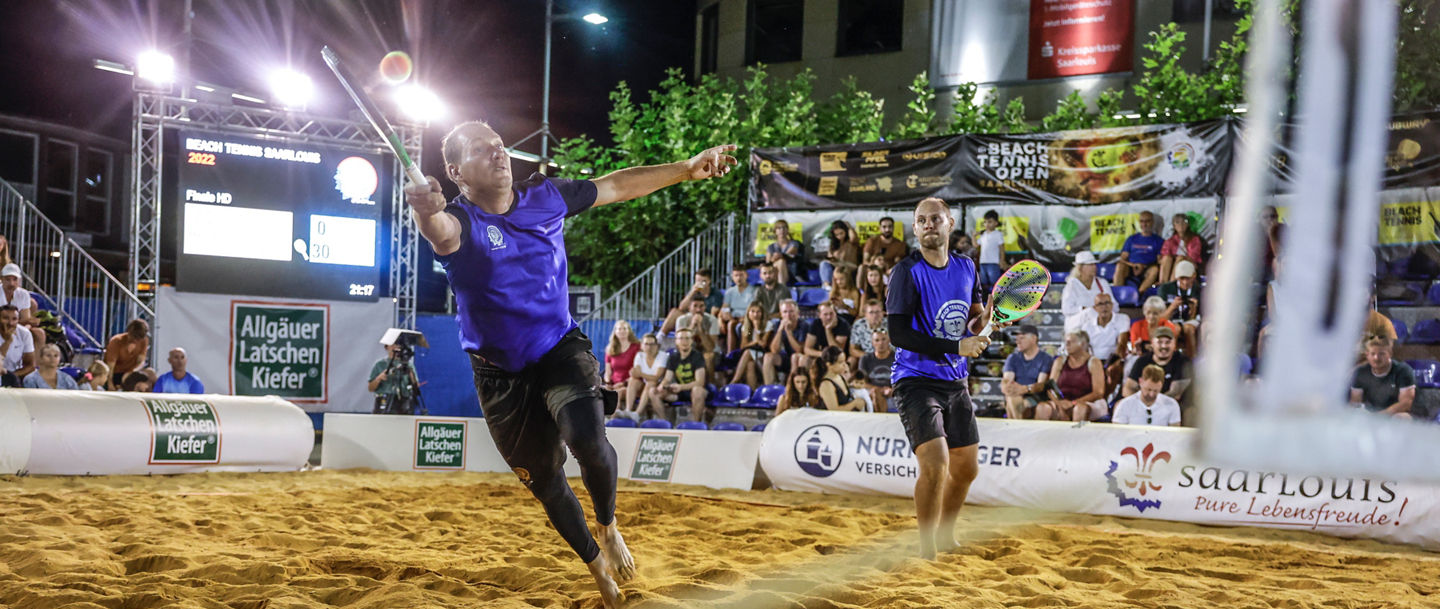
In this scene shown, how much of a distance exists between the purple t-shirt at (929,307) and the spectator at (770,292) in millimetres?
8334

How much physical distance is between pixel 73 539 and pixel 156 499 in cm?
258

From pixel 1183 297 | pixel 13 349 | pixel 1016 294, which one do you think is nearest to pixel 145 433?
pixel 13 349

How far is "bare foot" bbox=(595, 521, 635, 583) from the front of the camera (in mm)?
4812

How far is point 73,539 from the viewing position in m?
6.01

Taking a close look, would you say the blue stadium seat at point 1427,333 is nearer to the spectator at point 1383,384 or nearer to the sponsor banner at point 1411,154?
the sponsor banner at point 1411,154

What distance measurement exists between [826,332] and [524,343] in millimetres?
8997

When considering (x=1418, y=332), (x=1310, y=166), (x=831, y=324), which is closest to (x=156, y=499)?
(x=831, y=324)

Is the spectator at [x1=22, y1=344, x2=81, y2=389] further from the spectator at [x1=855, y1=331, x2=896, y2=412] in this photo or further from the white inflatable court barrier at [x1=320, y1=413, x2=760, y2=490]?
the spectator at [x1=855, y1=331, x2=896, y2=412]

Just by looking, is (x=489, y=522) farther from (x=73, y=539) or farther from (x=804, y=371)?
(x=804, y=371)

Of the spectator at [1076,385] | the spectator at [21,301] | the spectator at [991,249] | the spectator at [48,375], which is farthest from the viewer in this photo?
the spectator at [991,249]

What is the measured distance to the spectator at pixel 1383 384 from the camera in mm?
9367

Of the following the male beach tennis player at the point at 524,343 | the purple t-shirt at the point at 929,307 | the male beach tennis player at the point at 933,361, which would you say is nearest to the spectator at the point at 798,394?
the male beach tennis player at the point at 933,361

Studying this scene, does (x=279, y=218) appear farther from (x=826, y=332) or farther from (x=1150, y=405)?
(x=1150, y=405)

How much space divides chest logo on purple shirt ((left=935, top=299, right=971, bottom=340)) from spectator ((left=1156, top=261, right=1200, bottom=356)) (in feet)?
21.4
